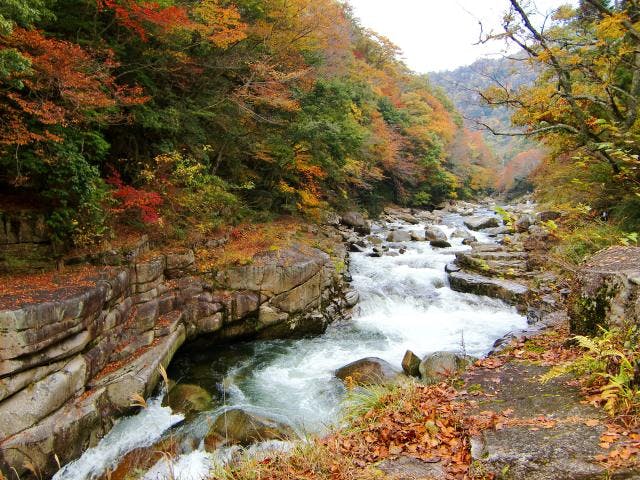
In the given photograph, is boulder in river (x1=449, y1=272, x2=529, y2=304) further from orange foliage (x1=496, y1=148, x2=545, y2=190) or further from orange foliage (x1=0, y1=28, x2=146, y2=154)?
orange foliage (x1=496, y1=148, x2=545, y2=190)

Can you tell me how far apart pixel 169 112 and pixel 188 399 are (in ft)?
24.6

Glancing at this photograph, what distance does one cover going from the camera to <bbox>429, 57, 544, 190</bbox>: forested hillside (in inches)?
281

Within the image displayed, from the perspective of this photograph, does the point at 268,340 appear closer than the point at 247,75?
Yes

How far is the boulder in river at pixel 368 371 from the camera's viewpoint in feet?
26.2

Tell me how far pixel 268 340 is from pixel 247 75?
879 centimetres

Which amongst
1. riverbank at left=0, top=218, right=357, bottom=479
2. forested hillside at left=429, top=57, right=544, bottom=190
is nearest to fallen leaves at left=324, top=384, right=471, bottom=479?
riverbank at left=0, top=218, right=357, bottom=479

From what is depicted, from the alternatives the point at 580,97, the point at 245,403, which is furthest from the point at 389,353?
the point at 580,97

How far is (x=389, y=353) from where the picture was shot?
9750 mm

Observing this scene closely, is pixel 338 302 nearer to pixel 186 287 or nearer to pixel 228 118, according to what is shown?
pixel 186 287

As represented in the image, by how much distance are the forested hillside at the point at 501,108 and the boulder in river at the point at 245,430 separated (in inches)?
242

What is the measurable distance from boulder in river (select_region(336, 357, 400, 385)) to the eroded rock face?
411 centimetres

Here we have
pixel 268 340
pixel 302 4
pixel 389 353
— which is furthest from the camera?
pixel 302 4

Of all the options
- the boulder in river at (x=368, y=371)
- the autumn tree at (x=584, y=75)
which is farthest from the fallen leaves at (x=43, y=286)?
the autumn tree at (x=584, y=75)

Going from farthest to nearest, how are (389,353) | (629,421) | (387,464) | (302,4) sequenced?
(302,4), (389,353), (387,464), (629,421)
